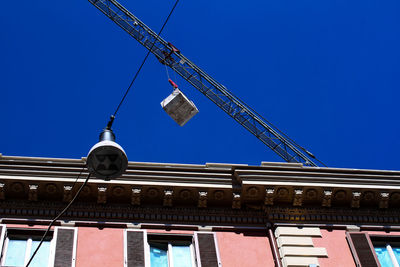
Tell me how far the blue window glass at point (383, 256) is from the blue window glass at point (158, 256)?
533cm

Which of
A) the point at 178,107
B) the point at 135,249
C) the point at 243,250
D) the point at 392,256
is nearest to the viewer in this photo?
the point at 135,249

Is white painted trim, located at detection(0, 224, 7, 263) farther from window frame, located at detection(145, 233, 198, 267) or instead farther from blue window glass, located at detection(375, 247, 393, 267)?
blue window glass, located at detection(375, 247, 393, 267)

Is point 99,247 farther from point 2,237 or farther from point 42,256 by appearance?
point 2,237

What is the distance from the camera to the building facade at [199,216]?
630 inches

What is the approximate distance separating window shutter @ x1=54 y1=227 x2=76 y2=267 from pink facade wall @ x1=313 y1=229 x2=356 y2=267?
19.4ft

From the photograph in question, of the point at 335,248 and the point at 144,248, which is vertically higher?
the point at 144,248

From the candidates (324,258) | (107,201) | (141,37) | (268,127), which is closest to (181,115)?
(107,201)

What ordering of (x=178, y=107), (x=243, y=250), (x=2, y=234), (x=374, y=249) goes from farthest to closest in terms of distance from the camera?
(x=178, y=107), (x=374, y=249), (x=243, y=250), (x=2, y=234)

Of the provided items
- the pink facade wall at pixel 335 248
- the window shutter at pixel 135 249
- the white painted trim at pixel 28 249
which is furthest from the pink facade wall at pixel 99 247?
the pink facade wall at pixel 335 248

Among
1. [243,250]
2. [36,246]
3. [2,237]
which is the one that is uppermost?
[2,237]

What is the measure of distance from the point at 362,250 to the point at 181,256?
4503 mm

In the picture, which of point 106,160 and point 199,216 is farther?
point 199,216

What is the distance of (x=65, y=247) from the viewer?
51.2 feet

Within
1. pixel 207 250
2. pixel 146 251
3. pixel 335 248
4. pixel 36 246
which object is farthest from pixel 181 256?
pixel 335 248
